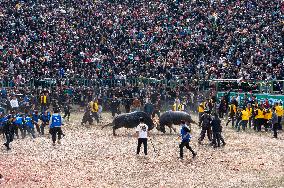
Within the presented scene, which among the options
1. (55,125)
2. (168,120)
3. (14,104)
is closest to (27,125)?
(55,125)

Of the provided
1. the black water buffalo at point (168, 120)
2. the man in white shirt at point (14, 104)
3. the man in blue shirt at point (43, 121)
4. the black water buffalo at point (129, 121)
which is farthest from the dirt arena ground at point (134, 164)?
the man in white shirt at point (14, 104)

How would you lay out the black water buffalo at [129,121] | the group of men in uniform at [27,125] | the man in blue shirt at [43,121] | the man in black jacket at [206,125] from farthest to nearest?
the black water buffalo at [129,121], the man in blue shirt at [43,121], the man in black jacket at [206,125], the group of men in uniform at [27,125]

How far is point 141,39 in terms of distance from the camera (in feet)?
161

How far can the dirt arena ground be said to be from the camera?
A: 60.3ft

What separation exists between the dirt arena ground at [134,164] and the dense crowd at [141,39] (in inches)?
572

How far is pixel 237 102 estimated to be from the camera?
118 ft

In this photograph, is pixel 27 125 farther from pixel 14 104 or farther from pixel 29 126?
pixel 14 104

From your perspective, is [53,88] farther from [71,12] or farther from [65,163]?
A: [65,163]

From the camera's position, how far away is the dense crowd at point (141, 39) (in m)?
42.3

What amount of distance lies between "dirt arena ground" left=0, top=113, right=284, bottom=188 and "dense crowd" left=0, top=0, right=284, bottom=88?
47.7ft

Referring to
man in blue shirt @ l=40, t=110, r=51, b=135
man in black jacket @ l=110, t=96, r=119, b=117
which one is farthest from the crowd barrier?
man in blue shirt @ l=40, t=110, r=51, b=135

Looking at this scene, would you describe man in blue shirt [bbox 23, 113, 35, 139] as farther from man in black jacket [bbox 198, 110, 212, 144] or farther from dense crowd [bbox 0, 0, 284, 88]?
dense crowd [bbox 0, 0, 284, 88]

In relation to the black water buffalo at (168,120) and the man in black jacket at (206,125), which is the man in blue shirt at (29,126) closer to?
the black water buffalo at (168,120)

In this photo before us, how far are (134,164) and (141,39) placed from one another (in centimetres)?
2910
